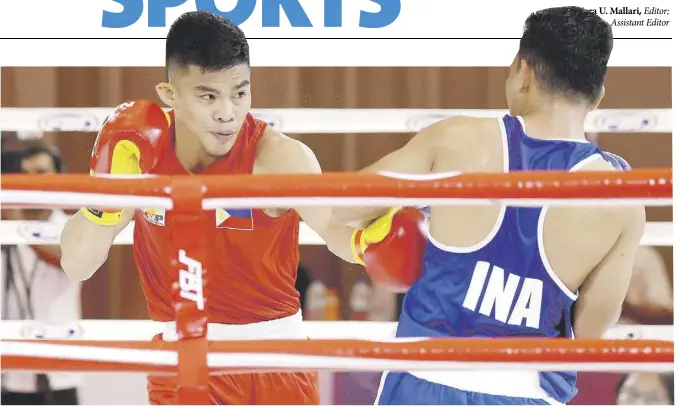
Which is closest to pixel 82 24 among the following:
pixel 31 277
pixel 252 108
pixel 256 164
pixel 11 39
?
pixel 11 39

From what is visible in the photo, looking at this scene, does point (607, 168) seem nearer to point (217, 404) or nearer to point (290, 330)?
point (290, 330)

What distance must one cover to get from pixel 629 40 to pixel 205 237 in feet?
5.62

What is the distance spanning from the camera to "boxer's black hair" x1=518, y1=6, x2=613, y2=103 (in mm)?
1474

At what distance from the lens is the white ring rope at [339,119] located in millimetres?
2496

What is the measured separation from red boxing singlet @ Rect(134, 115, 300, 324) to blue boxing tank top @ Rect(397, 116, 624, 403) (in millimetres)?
397

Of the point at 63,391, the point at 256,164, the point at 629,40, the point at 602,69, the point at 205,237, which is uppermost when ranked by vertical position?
the point at 629,40

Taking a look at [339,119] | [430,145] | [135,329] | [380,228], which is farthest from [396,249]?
[135,329]

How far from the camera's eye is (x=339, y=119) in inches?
99.3

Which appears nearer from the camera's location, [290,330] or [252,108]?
[290,330]

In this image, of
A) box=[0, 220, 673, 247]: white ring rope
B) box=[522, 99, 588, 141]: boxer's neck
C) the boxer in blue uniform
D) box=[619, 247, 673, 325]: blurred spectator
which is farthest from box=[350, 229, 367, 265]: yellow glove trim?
box=[619, 247, 673, 325]: blurred spectator

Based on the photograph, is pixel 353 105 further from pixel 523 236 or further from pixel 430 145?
pixel 523 236

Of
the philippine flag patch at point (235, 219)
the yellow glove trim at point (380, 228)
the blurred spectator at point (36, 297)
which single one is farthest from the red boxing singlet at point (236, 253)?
the blurred spectator at point (36, 297)

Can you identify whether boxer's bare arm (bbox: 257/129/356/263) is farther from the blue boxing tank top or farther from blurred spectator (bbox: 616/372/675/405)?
blurred spectator (bbox: 616/372/675/405)

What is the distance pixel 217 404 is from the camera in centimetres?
166
